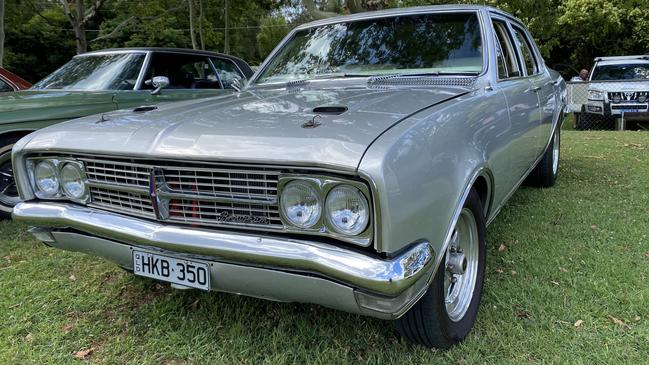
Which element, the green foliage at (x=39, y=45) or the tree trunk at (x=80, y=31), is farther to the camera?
the green foliage at (x=39, y=45)

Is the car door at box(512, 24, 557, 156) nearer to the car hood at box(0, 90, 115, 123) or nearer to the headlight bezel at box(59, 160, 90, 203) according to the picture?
the headlight bezel at box(59, 160, 90, 203)

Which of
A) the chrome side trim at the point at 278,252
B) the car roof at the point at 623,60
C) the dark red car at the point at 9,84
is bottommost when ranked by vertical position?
the car roof at the point at 623,60

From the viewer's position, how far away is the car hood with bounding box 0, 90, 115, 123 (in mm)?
4426

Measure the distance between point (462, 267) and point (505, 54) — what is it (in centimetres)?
178

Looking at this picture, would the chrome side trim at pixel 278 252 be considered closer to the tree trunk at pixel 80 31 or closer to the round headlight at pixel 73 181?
the round headlight at pixel 73 181

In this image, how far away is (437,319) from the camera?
220cm

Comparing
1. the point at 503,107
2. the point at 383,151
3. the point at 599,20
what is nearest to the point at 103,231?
the point at 383,151

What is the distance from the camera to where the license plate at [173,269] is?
6.84 ft

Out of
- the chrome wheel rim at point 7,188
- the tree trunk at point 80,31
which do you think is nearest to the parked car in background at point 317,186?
the chrome wheel rim at point 7,188

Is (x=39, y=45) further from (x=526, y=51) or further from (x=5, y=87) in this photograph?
(x=526, y=51)

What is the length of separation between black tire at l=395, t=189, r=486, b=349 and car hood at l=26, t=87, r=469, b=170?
0.66 metres

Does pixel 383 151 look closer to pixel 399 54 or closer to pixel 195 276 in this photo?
pixel 195 276

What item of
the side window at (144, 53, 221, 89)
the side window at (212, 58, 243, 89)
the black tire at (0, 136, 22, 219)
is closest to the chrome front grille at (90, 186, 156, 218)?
the black tire at (0, 136, 22, 219)

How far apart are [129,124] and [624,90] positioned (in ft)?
36.1
